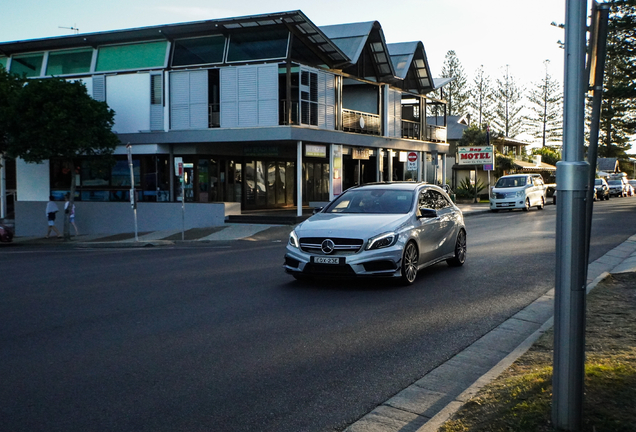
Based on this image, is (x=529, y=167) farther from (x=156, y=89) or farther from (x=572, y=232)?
(x=572, y=232)

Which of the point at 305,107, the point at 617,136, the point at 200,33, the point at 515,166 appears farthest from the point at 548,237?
the point at 617,136

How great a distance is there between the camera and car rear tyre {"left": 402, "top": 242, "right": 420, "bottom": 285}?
10.2m

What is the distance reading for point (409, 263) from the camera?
34.1 feet

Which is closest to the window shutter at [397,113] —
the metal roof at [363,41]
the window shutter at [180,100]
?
the metal roof at [363,41]

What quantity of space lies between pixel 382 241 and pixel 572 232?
6296 mm

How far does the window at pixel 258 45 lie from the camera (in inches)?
1068

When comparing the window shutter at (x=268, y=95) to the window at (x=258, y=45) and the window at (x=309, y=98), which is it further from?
the window at (x=309, y=98)

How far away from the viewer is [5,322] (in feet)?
26.7

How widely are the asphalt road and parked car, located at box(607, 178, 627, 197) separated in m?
54.1

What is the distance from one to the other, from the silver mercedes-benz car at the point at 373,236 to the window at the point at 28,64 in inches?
1002

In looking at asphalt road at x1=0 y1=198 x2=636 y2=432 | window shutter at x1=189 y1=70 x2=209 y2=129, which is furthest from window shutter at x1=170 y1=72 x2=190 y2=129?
asphalt road at x1=0 y1=198 x2=636 y2=432

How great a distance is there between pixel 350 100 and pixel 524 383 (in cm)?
3151

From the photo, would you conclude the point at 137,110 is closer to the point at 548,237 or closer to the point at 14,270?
the point at 14,270

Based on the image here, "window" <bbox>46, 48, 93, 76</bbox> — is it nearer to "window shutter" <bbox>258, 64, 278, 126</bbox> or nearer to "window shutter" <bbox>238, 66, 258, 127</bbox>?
"window shutter" <bbox>238, 66, 258, 127</bbox>
